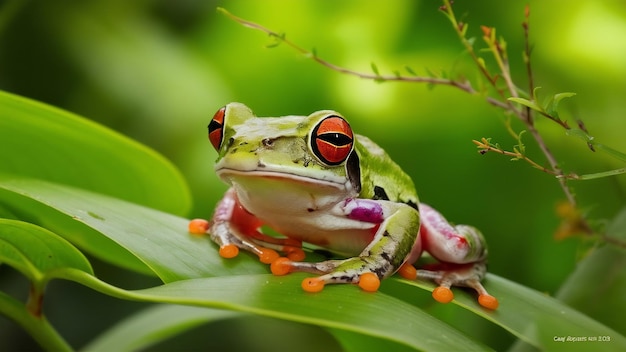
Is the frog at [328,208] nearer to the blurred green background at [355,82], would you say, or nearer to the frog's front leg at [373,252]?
the frog's front leg at [373,252]

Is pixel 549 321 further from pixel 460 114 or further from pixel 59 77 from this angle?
pixel 59 77

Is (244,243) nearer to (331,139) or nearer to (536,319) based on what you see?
(331,139)

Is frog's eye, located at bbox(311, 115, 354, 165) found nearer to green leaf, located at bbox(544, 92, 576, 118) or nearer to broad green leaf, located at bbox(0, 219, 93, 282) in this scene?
green leaf, located at bbox(544, 92, 576, 118)

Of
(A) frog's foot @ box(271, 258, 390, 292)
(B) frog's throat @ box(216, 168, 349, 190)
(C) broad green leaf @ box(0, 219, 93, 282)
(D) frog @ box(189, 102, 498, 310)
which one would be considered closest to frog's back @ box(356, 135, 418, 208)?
(D) frog @ box(189, 102, 498, 310)

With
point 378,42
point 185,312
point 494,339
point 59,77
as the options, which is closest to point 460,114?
point 378,42

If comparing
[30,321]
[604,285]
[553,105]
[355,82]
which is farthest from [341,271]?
[355,82]

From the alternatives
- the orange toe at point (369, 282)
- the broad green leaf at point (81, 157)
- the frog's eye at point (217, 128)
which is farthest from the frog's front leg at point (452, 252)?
the broad green leaf at point (81, 157)
